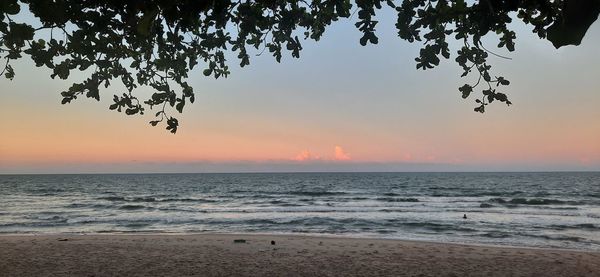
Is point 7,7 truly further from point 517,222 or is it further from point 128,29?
point 517,222

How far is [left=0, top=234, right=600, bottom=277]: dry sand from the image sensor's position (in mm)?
8375

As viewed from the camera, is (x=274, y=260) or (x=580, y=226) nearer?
(x=274, y=260)

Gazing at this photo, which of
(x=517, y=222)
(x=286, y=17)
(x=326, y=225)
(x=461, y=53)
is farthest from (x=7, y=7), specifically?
(x=517, y=222)

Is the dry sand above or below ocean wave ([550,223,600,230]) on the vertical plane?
above

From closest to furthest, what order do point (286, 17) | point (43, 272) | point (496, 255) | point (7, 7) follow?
1. point (7, 7)
2. point (286, 17)
3. point (43, 272)
4. point (496, 255)

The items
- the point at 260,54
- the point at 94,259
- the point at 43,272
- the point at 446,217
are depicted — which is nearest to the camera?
the point at 260,54

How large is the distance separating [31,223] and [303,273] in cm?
2024

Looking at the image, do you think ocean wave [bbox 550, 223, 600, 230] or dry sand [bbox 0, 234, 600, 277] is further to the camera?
ocean wave [bbox 550, 223, 600, 230]

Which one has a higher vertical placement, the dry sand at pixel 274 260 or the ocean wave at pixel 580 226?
the dry sand at pixel 274 260

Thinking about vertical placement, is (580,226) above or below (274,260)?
below

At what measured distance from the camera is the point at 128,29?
11.7 ft

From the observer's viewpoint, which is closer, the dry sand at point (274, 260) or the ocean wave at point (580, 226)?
the dry sand at point (274, 260)

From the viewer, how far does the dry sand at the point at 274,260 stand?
27.5ft

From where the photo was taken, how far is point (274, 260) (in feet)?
32.0
